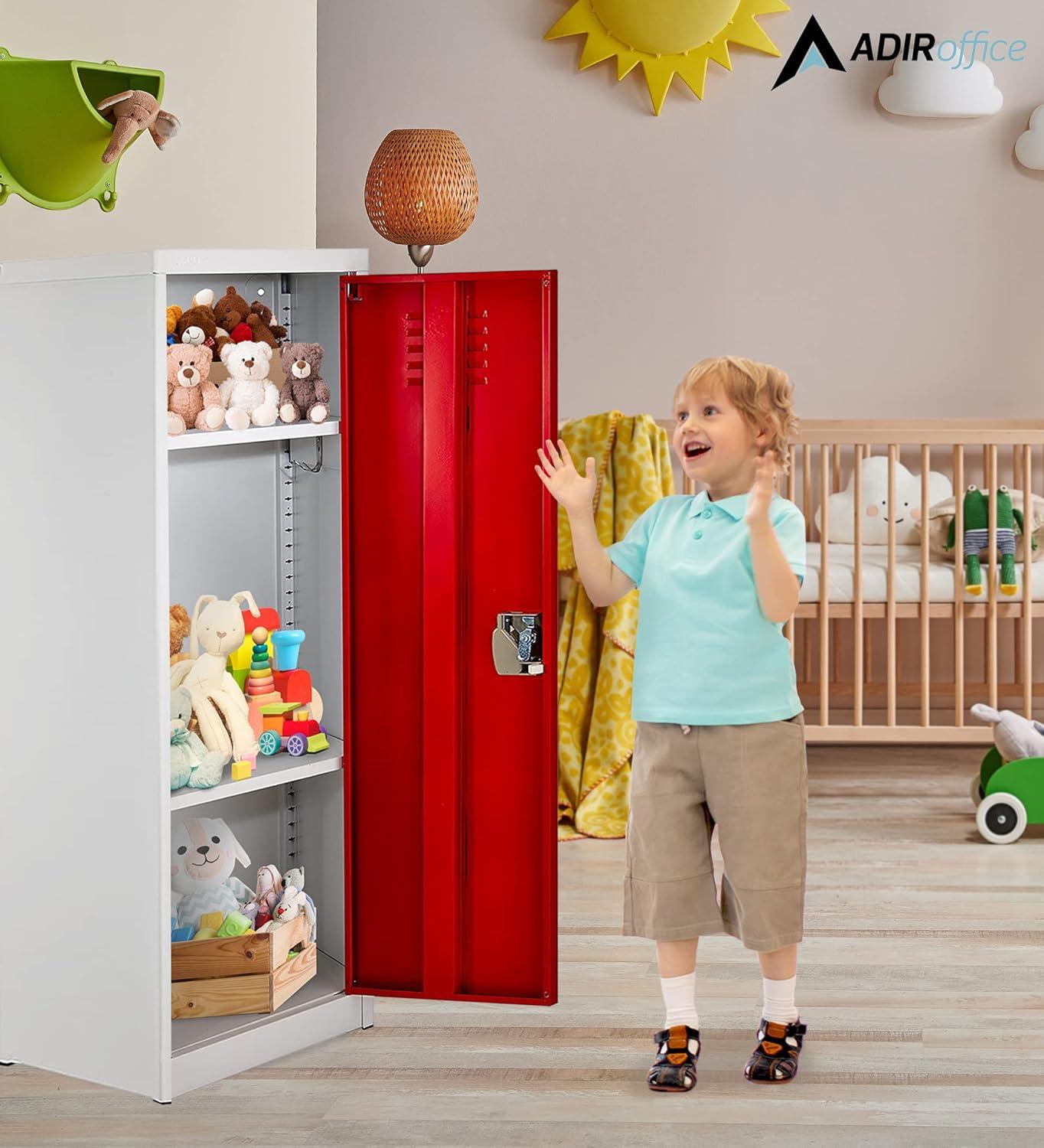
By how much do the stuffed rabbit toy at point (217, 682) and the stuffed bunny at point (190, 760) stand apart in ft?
0.07

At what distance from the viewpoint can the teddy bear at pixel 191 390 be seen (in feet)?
5.94

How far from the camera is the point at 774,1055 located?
1.86m

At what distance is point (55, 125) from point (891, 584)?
221 centimetres

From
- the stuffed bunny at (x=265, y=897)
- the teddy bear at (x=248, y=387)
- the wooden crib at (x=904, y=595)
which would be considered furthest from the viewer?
the wooden crib at (x=904, y=595)

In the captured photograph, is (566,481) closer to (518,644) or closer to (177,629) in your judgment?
(518,644)

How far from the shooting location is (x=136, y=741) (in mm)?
1734

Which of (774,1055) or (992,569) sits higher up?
(992,569)

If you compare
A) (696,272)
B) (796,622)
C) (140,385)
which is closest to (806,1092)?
(140,385)

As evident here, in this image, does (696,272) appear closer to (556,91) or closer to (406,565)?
(556,91)

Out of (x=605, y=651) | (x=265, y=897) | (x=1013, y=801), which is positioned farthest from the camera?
(x=605, y=651)

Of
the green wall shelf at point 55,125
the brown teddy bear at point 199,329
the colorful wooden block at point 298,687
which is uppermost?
the green wall shelf at point 55,125

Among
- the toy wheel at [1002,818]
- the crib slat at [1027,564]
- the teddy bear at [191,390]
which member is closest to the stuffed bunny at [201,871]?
the teddy bear at [191,390]

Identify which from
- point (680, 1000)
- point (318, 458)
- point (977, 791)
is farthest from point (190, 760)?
point (977, 791)

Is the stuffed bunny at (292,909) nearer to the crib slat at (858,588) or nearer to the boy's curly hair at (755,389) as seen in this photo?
the boy's curly hair at (755,389)
